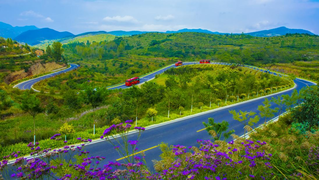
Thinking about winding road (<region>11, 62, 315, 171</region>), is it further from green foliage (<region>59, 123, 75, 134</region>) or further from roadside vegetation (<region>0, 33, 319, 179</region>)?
green foliage (<region>59, 123, 75, 134</region>)

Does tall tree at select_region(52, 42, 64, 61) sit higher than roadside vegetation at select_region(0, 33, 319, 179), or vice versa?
tall tree at select_region(52, 42, 64, 61)

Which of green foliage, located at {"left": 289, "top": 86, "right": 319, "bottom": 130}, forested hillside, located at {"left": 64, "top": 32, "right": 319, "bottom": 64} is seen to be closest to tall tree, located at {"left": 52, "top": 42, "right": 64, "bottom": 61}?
forested hillside, located at {"left": 64, "top": 32, "right": 319, "bottom": 64}

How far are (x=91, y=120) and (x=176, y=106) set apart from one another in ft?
25.1

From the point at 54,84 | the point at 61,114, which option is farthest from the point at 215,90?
the point at 54,84

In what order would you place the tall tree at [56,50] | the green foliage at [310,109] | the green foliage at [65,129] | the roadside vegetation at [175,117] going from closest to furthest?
the roadside vegetation at [175,117] → the green foliage at [310,109] → the green foliage at [65,129] → the tall tree at [56,50]

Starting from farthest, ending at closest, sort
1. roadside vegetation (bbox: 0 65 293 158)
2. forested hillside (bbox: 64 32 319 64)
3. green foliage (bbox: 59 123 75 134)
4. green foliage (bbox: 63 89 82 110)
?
forested hillside (bbox: 64 32 319 64) < green foliage (bbox: 63 89 82 110) < roadside vegetation (bbox: 0 65 293 158) < green foliage (bbox: 59 123 75 134)

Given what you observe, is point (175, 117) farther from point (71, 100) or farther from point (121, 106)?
point (71, 100)

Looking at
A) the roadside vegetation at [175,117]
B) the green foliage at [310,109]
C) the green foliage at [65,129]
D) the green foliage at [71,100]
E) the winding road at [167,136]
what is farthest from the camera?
the green foliage at [71,100]

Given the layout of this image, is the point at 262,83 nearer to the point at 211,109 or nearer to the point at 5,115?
the point at 211,109

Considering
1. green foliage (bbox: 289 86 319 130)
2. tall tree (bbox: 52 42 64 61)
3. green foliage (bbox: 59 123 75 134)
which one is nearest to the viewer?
green foliage (bbox: 289 86 319 130)

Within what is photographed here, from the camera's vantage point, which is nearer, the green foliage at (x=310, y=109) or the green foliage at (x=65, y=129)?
the green foliage at (x=310, y=109)

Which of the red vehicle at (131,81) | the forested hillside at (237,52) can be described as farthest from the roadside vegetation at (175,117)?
the forested hillside at (237,52)

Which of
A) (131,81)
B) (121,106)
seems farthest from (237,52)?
(121,106)

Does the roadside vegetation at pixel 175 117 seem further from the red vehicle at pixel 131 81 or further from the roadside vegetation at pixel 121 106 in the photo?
the red vehicle at pixel 131 81
